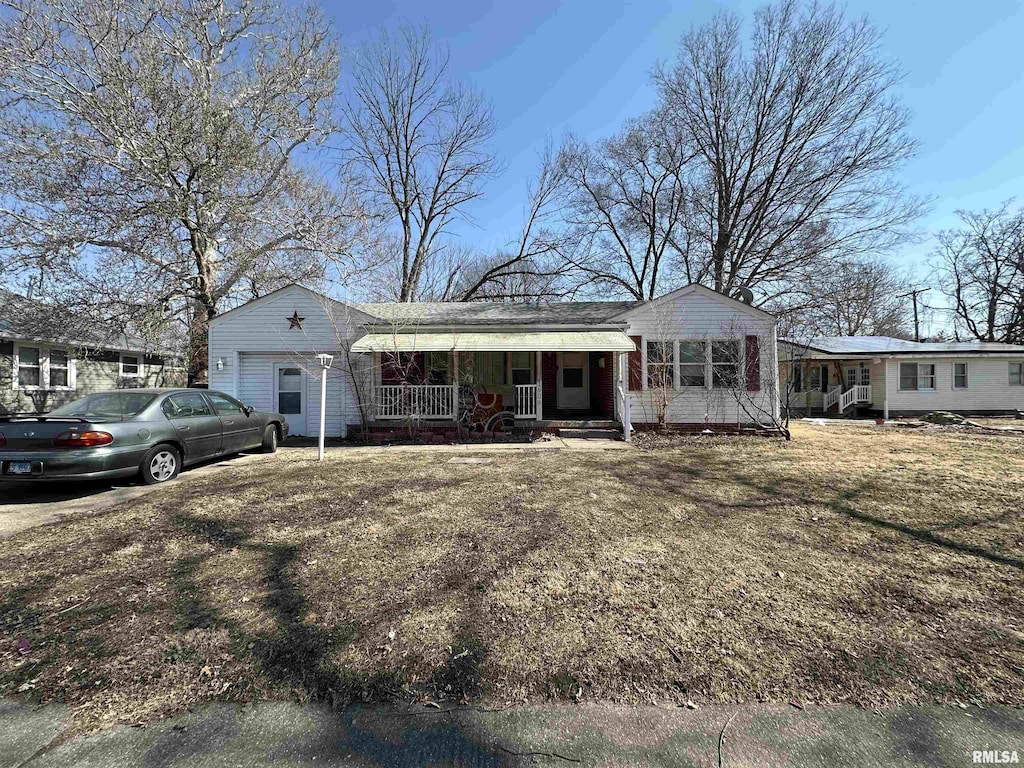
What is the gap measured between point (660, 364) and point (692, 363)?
3.78 feet

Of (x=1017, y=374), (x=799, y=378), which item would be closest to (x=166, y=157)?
(x=799, y=378)

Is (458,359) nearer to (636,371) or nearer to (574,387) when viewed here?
(574,387)

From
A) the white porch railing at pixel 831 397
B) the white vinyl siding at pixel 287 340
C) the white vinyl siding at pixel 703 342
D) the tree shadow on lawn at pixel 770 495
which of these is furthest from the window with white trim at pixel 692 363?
the white porch railing at pixel 831 397

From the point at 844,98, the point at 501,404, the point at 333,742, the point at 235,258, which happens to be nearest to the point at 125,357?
the point at 235,258

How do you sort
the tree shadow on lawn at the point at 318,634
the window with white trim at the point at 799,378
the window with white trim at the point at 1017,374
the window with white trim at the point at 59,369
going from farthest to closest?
the window with white trim at the point at 799,378 < the window with white trim at the point at 1017,374 < the window with white trim at the point at 59,369 < the tree shadow on lawn at the point at 318,634

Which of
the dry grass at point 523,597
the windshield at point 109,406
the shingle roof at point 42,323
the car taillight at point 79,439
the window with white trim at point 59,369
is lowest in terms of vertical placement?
the dry grass at point 523,597

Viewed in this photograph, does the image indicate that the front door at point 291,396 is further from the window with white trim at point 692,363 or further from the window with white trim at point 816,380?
the window with white trim at point 816,380

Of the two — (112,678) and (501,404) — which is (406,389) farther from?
(112,678)

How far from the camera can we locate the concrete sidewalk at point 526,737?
1.75 meters

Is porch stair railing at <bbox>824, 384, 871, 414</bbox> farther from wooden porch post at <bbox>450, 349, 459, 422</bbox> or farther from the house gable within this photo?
wooden porch post at <bbox>450, 349, 459, 422</bbox>

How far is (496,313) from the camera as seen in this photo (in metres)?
12.7

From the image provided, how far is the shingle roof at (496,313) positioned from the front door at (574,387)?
1913 mm

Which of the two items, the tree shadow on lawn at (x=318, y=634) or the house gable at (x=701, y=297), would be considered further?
the house gable at (x=701, y=297)

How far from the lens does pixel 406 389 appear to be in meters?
11.2
